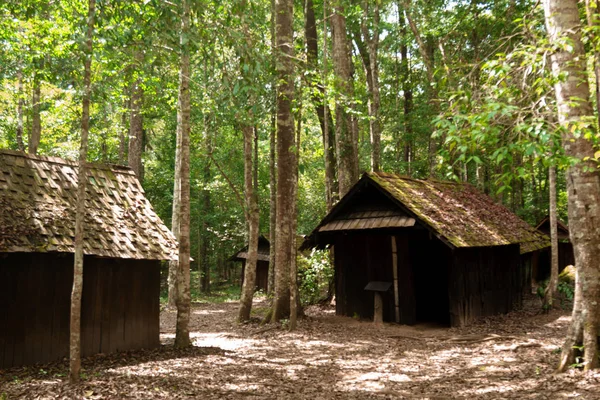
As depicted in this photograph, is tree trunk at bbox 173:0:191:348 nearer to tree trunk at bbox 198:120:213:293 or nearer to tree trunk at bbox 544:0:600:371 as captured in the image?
tree trunk at bbox 544:0:600:371

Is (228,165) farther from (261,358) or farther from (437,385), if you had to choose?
(437,385)

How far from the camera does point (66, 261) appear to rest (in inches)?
396

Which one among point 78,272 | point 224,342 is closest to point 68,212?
point 78,272

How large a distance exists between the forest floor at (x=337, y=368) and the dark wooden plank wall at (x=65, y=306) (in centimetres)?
42

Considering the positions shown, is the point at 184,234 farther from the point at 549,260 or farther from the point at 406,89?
the point at 549,260

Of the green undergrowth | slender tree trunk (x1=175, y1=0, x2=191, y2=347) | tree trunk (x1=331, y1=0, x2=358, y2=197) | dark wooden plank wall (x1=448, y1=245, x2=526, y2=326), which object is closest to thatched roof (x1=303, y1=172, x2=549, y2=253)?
dark wooden plank wall (x1=448, y1=245, x2=526, y2=326)

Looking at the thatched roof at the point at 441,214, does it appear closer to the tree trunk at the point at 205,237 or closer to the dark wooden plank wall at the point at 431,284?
the dark wooden plank wall at the point at 431,284

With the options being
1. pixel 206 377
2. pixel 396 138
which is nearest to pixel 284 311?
pixel 206 377

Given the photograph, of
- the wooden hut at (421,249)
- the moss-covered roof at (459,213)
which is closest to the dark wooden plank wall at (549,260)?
the moss-covered roof at (459,213)

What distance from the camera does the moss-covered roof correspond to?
553 inches

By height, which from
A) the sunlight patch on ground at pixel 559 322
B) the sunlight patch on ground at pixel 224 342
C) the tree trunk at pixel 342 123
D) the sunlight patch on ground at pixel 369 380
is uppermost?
the tree trunk at pixel 342 123

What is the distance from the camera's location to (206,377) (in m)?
8.63

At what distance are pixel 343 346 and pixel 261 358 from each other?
2.30 metres

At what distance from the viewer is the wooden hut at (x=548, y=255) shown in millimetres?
24234
